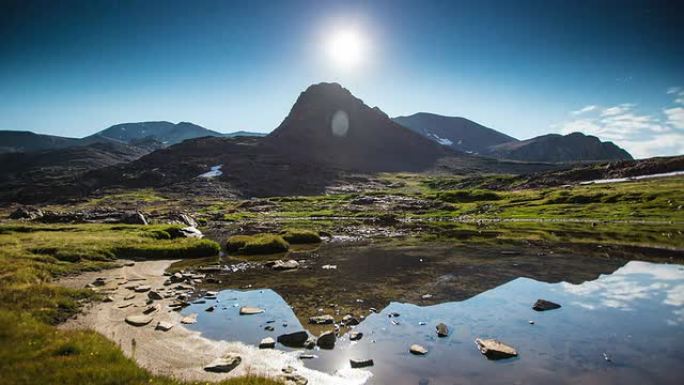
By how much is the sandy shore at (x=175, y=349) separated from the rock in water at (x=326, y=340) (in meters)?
1.30

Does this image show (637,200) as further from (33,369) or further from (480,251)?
(33,369)

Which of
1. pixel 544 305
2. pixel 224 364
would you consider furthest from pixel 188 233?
pixel 544 305

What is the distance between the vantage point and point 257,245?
153 feet

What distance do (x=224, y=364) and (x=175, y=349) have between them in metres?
3.29

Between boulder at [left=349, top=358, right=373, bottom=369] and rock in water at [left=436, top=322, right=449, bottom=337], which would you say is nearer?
boulder at [left=349, top=358, right=373, bottom=369]

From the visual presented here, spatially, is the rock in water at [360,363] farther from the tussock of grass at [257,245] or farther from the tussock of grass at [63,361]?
the tussock of grass at [257,245]

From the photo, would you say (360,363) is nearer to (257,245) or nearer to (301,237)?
(257,245)

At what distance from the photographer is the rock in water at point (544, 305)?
74.5ft

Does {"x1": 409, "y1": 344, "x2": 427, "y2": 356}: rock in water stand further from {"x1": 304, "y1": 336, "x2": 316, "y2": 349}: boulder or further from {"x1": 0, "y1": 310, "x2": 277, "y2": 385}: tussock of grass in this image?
{"x1": 0, "y1": 310, "x2": 277, "y2": 385}: tussock of grass

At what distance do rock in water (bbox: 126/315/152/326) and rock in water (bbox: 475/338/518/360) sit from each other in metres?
16.2

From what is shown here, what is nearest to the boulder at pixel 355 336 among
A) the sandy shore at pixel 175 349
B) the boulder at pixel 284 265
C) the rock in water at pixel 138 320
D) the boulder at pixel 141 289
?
the sandy shore at pixel 175 349

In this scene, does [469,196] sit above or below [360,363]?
above

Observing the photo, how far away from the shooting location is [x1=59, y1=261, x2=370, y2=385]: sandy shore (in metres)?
14.5

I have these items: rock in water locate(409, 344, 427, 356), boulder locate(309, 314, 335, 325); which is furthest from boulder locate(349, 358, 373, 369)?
boulder locate(309, 314, 335, 325)
